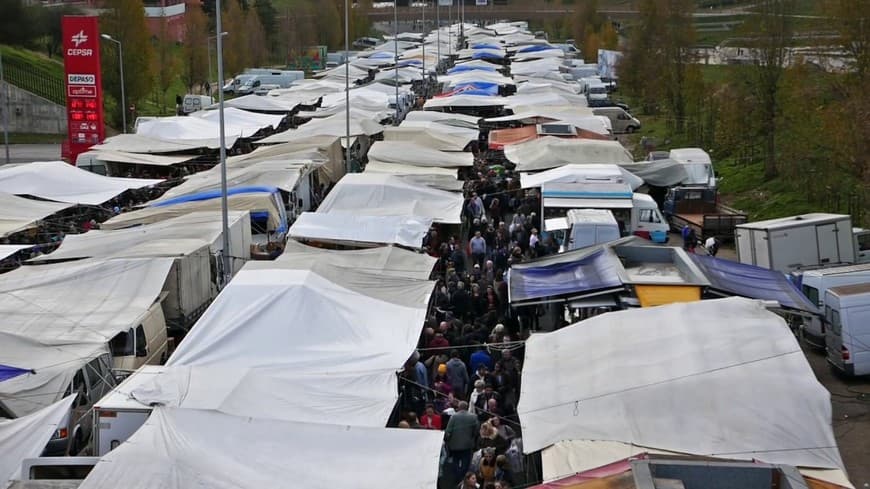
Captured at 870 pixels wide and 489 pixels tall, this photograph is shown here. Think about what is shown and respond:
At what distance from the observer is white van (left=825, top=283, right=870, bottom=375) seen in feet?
56.4

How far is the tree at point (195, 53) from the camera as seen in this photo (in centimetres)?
7125

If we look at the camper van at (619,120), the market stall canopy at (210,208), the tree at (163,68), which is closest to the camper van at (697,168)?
the market stall canopy at (210,208)

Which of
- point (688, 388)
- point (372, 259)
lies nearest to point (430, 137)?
point (372, 259)

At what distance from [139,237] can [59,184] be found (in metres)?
9.39

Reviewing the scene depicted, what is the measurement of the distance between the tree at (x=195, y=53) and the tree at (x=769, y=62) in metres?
39.4

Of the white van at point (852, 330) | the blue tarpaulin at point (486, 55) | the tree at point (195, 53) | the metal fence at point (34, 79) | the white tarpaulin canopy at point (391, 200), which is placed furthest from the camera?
the blue tarpaulin at point (486, 55)

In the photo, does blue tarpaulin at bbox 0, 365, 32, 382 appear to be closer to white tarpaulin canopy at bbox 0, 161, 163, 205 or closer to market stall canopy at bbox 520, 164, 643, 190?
white tarpaulin canopy at bbox 0, 161, 163, 205

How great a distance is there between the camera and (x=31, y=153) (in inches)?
2028

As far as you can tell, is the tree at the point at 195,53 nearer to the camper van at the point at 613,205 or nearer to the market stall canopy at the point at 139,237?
the camper van at the point at 613,205

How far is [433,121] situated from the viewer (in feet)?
136

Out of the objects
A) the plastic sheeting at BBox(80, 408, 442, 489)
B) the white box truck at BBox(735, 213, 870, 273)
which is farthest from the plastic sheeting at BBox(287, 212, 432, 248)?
the plastic sheeting at BBox(80, 408, 442, 489)

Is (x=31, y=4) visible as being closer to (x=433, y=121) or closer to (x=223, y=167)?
(x=433, y=121)

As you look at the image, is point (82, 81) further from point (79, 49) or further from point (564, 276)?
point (564, 276)

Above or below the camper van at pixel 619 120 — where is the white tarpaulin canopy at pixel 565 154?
above
